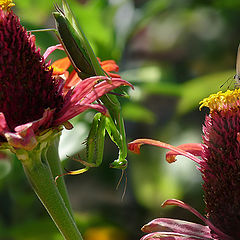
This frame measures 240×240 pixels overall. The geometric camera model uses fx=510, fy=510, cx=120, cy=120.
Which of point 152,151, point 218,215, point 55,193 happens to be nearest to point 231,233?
point 218,215

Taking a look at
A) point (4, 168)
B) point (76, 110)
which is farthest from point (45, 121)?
point (4, 168)

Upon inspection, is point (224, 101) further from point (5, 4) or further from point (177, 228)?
point (5, 4)

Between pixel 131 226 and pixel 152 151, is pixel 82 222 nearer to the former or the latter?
pixel 131 226

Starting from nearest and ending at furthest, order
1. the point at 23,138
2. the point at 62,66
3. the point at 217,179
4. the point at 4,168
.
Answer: the point at 23,138, the point at 217,179, the point at 62,66, the point at 4,168

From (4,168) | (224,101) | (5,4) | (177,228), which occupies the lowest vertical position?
(4,168)

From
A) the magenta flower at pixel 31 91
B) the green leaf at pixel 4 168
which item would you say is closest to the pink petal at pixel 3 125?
the magenta flower at pixel 31 91

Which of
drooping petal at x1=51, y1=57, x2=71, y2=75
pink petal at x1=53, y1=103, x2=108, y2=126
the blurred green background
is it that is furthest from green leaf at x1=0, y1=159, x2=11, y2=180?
pink petal at x1=53, y1=103, x2=108, y2=126

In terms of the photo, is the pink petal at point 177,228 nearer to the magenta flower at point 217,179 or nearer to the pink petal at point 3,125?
the magenta flower at point 217,179
